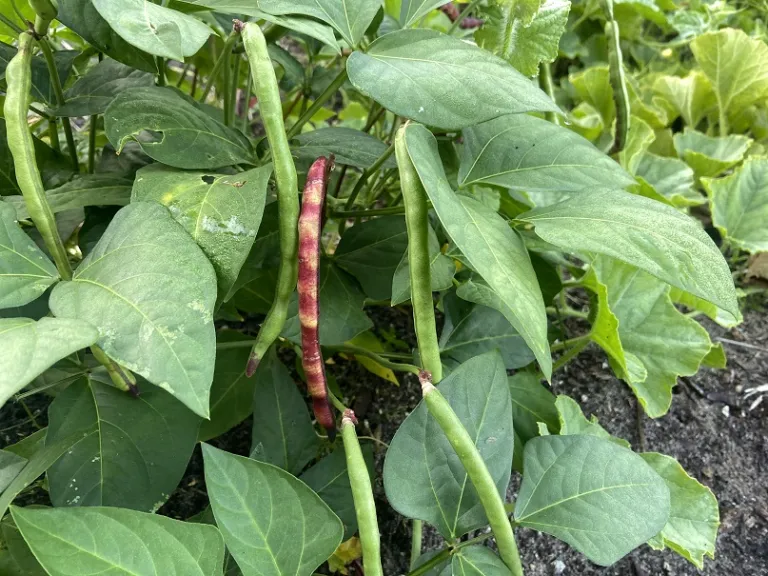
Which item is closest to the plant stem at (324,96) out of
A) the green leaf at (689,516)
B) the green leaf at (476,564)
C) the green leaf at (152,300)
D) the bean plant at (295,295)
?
the bean plant at (295,295)

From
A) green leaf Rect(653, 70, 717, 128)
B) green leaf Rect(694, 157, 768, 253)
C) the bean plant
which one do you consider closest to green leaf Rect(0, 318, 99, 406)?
the bean plant

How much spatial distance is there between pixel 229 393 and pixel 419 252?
0.36m

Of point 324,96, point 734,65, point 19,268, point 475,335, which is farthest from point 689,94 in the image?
point 19,268

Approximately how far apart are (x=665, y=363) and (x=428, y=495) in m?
0.51

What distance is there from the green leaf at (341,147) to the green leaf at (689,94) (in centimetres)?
104

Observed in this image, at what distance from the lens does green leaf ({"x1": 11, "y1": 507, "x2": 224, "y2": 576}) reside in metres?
0.40

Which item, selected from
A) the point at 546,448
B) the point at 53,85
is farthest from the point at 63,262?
the point at 546,448

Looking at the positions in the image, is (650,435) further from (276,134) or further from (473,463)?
(276,134)

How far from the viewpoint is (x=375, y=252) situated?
726 millimetres

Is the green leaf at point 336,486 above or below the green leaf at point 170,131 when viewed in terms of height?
below

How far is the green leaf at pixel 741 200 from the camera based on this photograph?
112cm

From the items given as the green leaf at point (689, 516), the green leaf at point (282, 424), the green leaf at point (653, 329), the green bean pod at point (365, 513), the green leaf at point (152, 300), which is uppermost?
the green leaf at point (152, 300)

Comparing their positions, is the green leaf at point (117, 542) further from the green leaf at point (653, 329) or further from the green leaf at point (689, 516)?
the green leaf at point (653, 329)

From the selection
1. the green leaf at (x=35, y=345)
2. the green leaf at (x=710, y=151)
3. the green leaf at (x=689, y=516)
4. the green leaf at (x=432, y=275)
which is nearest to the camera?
the green leaf at (x=35, y=345)
